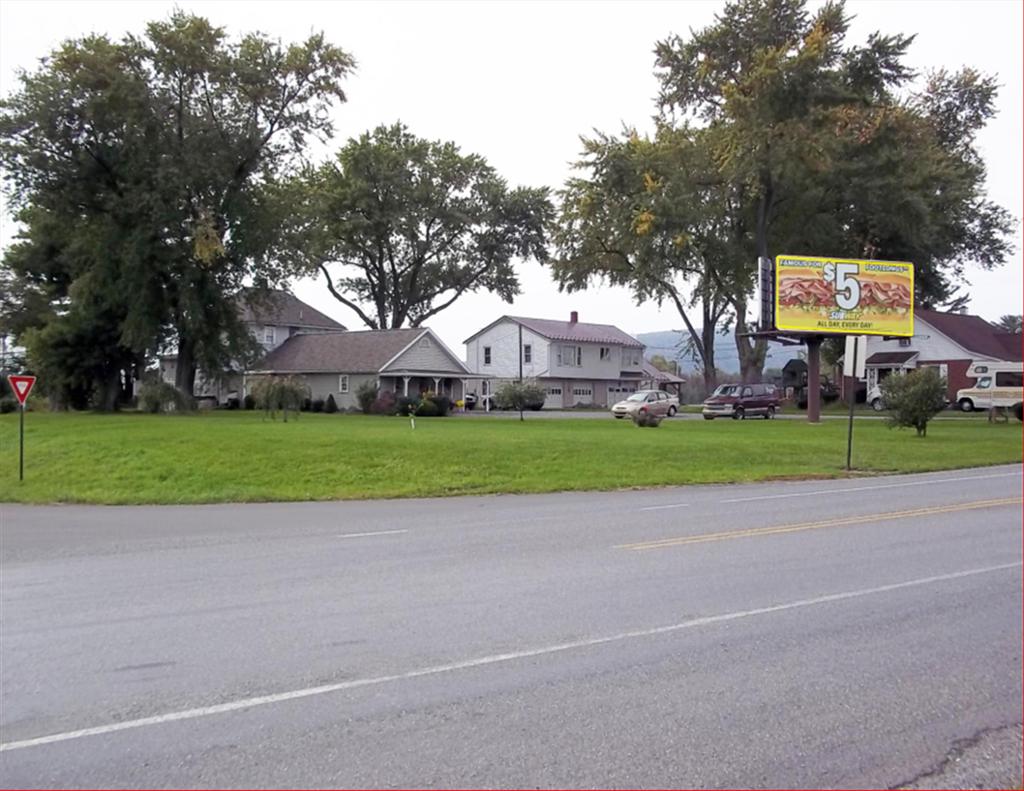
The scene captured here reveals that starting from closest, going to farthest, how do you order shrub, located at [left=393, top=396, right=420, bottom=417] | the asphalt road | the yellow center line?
the asphalt road < the yellow center line < shrub, located at [left=393, top=396, right=420, bottom=417]

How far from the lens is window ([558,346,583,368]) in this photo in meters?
75.6

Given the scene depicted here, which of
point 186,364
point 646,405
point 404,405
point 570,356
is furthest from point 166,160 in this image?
point 570,356

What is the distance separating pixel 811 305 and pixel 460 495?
83.9ft

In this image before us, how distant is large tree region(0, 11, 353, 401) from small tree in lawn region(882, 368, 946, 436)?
30579 millimetres

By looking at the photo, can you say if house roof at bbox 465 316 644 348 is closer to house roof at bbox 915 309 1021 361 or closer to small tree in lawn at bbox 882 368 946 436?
house roof at bbox 915 309 1021 361

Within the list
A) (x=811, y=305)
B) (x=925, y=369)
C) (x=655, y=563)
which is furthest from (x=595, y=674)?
(x=811, y=305)

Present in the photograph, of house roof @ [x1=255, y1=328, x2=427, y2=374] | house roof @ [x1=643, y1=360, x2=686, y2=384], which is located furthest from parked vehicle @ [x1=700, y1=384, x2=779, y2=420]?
house roof @ [x1=643, y1=360, x2=686, y2=384]

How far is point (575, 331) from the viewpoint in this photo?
77812 mm

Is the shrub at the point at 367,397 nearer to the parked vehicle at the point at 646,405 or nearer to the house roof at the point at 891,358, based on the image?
the parked vehicle at the point at 646,405

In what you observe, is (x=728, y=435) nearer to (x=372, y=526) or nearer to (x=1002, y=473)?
(x=1002, y=473)

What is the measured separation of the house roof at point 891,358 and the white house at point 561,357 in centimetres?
2127

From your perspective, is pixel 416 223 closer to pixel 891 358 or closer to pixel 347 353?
pixel 347 353

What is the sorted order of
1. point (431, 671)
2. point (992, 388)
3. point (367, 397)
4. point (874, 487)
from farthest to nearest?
point (367, 397) < point (992, 388) < point (874, 487) < point (431, 671)

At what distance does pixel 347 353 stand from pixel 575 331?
22.5 metres
